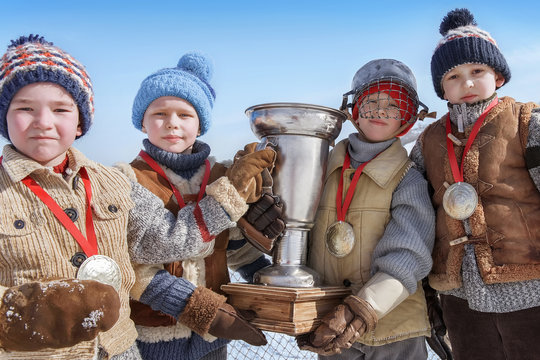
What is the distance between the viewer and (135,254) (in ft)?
6.10

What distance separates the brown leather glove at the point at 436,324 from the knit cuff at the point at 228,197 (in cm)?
114

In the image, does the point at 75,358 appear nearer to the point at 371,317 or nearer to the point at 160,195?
the point at 160,195

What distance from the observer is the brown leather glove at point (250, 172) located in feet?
6.15

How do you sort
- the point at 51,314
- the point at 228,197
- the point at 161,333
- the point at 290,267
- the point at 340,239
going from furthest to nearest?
the point at 340,239, the point at 290,267, the point at 161,333, the point at 228,197, the point at 51,314

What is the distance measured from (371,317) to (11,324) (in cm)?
130

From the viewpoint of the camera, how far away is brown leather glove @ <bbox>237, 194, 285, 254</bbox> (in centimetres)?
199

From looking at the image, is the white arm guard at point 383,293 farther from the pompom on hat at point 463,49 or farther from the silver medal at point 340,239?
the pompom on hat at point 463,49

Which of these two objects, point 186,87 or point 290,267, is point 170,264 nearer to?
point 290,267

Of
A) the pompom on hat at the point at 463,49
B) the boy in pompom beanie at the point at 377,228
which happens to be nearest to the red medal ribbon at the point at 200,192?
the boy in pompom beanie at the point at 377,228

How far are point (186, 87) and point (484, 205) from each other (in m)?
1.41

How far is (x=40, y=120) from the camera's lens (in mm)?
1584

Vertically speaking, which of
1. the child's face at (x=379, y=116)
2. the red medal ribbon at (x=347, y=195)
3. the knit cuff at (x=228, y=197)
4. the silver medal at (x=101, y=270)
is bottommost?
the silver medal at (x=101, y=270)

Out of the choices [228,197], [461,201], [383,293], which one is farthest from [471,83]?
[228,197]

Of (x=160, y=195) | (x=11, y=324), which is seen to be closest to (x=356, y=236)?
(x=160, y=195)
